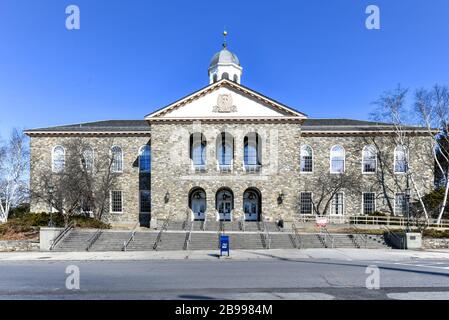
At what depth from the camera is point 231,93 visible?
3619cm

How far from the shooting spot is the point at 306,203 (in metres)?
39.2

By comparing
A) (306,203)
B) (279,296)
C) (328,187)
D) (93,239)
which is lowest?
(93,239)

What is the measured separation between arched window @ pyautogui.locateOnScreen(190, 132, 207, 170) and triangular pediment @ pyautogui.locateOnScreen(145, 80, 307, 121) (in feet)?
6.85

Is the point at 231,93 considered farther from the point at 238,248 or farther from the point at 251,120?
the point at 238,248

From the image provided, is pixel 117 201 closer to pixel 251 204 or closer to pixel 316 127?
pixel 251 204

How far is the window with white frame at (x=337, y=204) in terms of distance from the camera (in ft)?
129

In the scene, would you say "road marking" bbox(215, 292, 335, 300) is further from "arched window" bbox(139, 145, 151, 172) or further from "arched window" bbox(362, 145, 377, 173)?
"arched window" bbox(362, 145, 377, 173)

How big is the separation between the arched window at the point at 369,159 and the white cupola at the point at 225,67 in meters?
18.1

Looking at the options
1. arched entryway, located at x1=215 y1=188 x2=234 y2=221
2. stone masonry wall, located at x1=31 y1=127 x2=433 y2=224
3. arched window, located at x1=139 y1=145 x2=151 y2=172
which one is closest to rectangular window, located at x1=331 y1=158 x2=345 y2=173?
stone masonry wall, located at x1=31 y1=127 x2=433 y2=224

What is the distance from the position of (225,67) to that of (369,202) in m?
23.6

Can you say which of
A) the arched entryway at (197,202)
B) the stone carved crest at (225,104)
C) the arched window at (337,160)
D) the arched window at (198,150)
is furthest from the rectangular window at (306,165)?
the arched entryway at (197,202)

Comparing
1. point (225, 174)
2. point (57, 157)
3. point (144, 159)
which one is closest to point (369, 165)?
point (225, 174)

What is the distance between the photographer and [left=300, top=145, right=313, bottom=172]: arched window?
39688mm

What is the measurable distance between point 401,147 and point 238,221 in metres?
19.2
